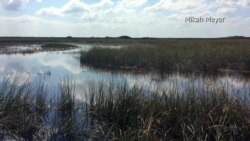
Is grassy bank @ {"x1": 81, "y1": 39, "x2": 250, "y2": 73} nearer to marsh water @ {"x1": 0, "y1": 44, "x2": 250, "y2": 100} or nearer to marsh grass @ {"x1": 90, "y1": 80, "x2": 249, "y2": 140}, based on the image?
marsh water @ {"x1": 0, "y1": 44, "x2": 250, "y2": 100}

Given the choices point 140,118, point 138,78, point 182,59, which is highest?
point 182,59

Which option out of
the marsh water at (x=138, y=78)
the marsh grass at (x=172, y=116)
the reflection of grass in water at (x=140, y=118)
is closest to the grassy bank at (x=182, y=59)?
the marsh water at (x=138, y=78)

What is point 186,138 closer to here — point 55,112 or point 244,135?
point 244,135

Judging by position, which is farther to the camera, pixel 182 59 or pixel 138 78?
pixel 182 59

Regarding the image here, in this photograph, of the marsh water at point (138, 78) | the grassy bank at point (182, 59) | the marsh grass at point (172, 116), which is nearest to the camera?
the marsh grass at point (172, 116)

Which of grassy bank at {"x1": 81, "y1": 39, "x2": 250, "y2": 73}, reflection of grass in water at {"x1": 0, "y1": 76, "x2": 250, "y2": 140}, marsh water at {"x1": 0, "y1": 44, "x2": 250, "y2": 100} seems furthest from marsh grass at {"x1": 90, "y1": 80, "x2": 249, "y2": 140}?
grassy bank at {"x1": 81, "y1": 39, "x2": 250, "y2": 73}

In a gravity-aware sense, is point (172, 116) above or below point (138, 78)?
above

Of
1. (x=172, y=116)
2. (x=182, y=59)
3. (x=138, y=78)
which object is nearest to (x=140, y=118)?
(x=172, y=116)

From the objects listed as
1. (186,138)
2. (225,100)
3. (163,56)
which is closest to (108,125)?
(186,138)

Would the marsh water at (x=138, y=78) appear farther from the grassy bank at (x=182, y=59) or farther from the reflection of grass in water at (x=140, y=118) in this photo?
the grassy bank at (x=182, y=59)

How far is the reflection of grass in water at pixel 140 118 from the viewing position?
6504 mm

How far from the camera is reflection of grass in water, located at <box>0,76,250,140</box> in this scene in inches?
256

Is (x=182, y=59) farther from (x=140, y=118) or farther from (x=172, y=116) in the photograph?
(x=140, y=118)

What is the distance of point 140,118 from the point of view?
278 inches
